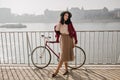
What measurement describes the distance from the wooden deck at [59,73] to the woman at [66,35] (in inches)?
13.9

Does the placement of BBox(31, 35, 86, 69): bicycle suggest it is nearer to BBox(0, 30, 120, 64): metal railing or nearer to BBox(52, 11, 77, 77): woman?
BBox(0, 30, 120, 64): metal railing

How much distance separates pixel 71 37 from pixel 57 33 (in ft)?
1.16

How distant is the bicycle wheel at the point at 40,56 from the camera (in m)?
5.25

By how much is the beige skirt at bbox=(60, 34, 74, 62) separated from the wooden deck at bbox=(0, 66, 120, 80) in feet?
1.52

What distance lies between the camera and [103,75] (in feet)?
15.1

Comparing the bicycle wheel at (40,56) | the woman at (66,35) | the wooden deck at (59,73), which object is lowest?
the wooden deck at (59,73)

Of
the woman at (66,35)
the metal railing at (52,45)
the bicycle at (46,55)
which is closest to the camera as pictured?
the woman at (66,35)

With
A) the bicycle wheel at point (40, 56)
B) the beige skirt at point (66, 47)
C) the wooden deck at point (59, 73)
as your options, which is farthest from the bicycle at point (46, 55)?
the beige skirt at point (66, 47)

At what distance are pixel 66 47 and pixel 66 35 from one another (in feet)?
0.96

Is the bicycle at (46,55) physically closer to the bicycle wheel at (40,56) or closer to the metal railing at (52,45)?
the bicycle wheel at (40,56)

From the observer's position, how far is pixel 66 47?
14.9 ft

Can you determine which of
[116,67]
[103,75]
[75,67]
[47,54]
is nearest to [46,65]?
[47,54]

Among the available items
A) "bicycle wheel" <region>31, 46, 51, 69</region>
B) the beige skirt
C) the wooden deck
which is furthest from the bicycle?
the beige skirt

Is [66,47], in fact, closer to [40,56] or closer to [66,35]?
[66,35]
